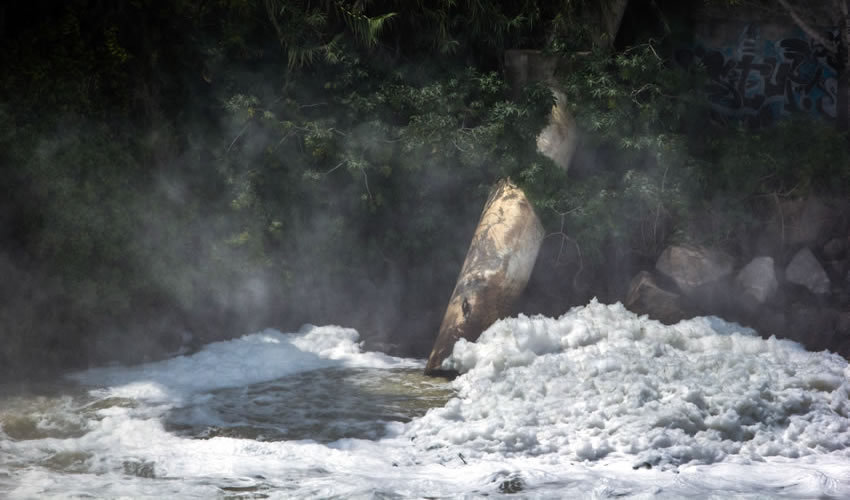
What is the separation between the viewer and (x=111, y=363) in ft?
31.6

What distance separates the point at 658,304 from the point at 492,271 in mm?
2016

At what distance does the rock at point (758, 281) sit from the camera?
10156mm

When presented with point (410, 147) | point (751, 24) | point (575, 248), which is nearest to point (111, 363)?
point (410, 147)

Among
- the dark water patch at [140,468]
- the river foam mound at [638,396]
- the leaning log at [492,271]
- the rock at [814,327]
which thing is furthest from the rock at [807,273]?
the dark water patch at [140,468]

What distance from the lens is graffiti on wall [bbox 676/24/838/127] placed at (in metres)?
11.8

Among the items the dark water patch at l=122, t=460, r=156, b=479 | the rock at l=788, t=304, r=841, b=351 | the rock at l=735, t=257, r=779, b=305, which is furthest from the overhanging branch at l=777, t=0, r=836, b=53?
the dark water patch at l=122, t=460, r=156, b=479

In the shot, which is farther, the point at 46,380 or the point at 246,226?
the point at 246,226

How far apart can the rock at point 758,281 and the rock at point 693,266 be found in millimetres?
187

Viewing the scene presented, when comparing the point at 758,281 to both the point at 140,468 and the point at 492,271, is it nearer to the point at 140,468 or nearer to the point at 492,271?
the point at 492,271

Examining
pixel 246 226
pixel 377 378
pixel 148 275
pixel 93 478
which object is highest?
pixel 246 226

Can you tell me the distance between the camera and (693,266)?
1033cm

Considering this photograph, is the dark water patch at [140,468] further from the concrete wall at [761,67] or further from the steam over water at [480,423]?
the concrete wall at [761,67]

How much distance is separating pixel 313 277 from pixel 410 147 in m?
2.15

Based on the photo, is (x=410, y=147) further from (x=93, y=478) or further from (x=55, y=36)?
(x=93, y=478)
